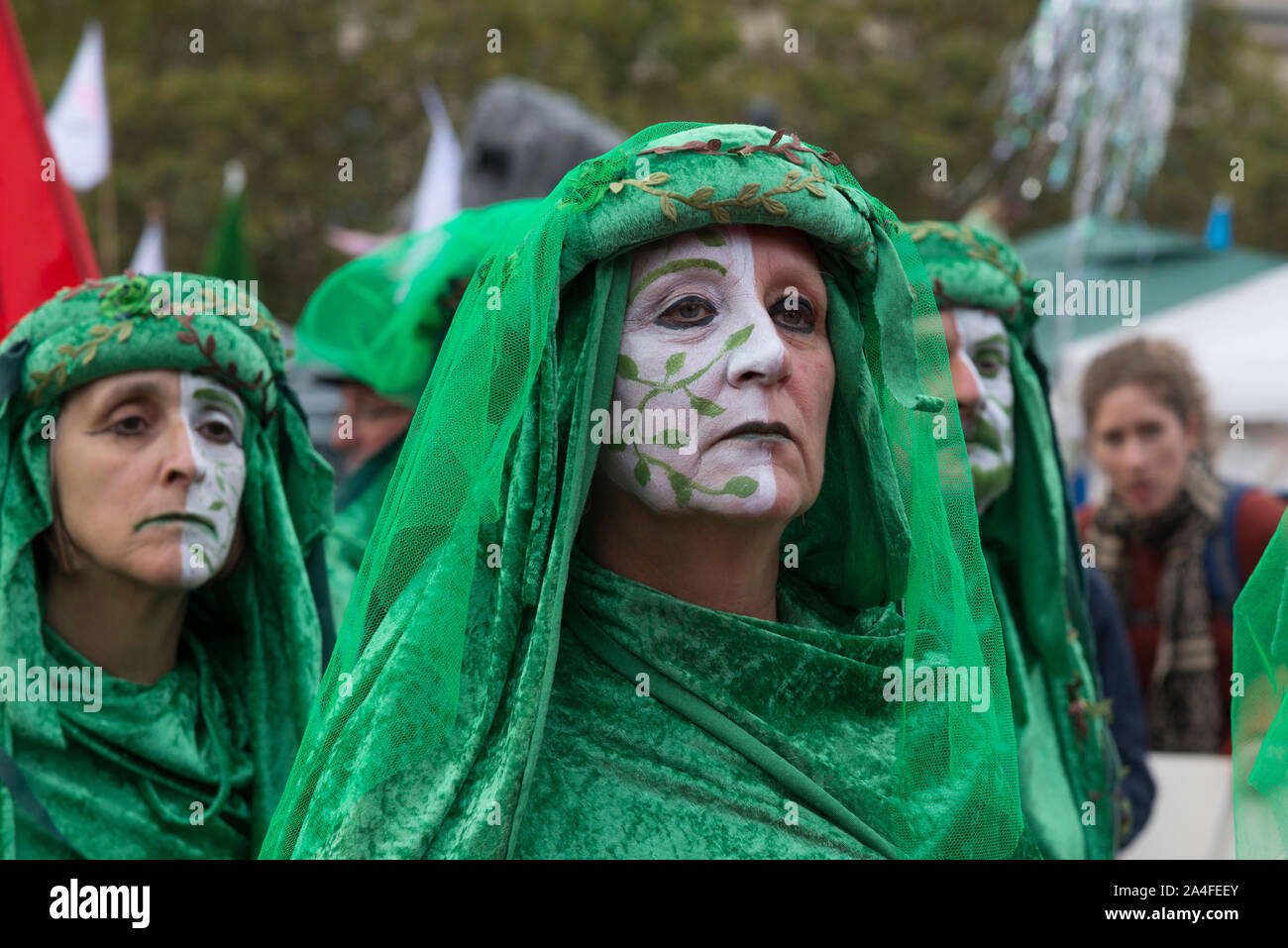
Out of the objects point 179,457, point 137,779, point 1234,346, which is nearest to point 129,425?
point 179,457

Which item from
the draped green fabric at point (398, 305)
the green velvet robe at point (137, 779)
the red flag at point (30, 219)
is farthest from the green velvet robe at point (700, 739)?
the red flag at point (30, 219)

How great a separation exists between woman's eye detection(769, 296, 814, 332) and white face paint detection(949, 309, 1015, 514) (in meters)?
1.33

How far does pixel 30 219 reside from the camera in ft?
17.0

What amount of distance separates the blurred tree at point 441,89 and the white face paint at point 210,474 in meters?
15.2

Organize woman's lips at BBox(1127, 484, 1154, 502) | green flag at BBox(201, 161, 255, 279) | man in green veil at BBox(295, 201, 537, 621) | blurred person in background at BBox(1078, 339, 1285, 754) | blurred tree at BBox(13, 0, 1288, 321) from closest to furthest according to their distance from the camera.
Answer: man in green veil at BBox(295, 201, 537, 621), blurred person in background at BBox(1078, 339, 1285, 754), woman's lips at BBox(1127, 484, 1154, 502), green flag at BBox(201, 161, 255, 279), blurred tree at BBox(13, 0, 1288, 321)

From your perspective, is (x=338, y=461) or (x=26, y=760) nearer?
(x=26, y=760)

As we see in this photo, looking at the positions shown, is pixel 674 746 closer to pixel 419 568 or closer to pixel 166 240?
pixel 419 568

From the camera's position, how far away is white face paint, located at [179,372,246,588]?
3867mm

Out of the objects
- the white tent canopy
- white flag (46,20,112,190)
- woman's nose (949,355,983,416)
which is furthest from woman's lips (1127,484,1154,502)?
white flag (46,20,112,190)

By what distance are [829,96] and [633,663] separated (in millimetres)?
18922

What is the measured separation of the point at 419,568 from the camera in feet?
9.07

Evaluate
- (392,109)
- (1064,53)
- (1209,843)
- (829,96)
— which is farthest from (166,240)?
(1209,843)

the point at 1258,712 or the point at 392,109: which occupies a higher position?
the point at 392,109

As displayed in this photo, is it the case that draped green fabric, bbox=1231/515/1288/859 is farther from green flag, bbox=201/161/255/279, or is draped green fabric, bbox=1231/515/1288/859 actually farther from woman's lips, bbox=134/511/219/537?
green flag, bbox=201/161/255/279
